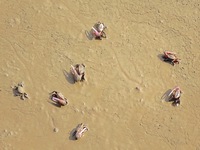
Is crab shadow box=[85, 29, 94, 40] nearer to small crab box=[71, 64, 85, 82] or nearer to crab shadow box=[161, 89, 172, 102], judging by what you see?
small crab box=[71, 64, 85, 82]

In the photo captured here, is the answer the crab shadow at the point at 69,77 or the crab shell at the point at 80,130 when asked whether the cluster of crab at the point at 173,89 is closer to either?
the crab shell at the point at 80,130

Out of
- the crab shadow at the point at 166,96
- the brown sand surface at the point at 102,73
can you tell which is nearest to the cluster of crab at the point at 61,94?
the brown sand surface at the point at 102,73

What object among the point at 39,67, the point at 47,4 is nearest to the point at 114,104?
the point at 39,67

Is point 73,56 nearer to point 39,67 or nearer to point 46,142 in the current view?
point 39,67

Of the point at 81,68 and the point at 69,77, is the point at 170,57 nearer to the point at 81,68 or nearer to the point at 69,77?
the point at 81,68

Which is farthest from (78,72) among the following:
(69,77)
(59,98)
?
(59,98)

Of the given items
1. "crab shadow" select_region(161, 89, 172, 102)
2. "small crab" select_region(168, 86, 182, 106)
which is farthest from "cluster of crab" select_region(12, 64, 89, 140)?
"small crab" select_region(168, 86, 182, 106)
